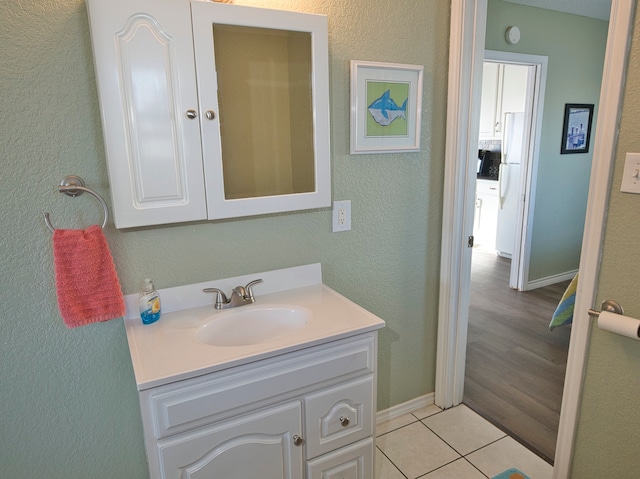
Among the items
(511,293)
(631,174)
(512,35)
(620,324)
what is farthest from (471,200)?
(511,293)

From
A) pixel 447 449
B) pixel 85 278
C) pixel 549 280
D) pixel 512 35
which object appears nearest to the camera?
pixel 85 278

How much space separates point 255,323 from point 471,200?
1.20 meters

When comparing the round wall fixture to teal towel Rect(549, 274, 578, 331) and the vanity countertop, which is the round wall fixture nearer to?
teal towel Rect(549, 274, 578, 331)

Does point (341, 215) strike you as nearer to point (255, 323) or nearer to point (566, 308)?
point (255, 323)

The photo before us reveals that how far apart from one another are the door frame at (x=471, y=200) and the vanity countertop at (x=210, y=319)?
0.72 metres

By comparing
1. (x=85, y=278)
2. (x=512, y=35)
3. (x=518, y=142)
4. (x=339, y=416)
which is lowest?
(x=339, y=416)

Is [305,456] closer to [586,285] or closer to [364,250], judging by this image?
[364,250]

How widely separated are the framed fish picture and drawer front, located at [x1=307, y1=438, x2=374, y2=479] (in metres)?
1.17

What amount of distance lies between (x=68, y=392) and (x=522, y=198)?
3708 mm

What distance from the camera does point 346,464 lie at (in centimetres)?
151

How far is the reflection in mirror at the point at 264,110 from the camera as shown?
1.52m

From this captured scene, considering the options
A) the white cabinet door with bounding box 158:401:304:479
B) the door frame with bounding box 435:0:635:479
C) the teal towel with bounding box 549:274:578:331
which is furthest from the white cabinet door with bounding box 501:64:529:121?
the white cabinet door with bounding box 158:401:304:479

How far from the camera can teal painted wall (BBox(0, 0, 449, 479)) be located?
1.30 meters

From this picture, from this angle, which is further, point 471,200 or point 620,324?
point 471,200
